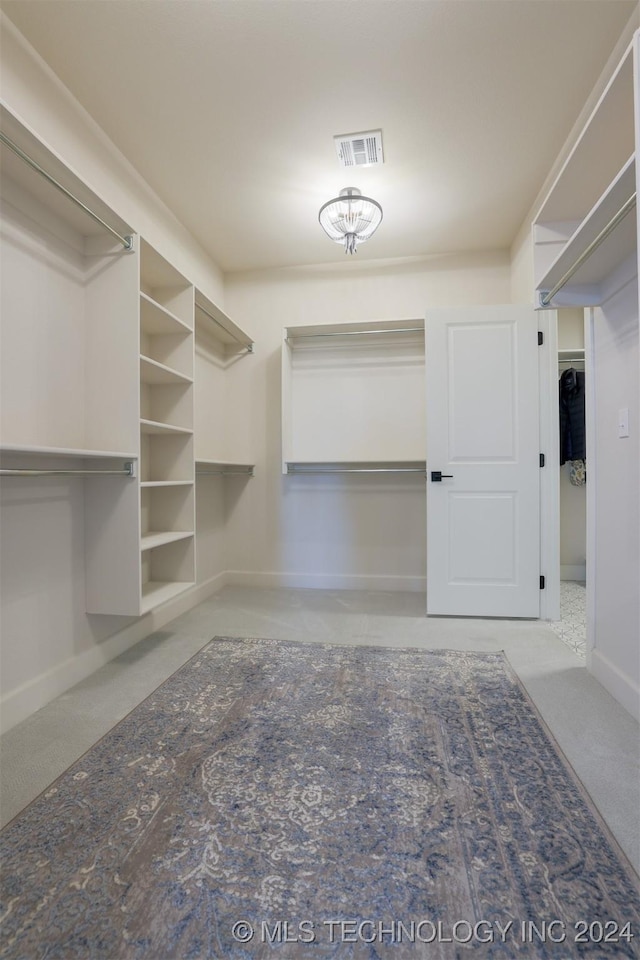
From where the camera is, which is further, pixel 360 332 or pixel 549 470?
pixel 360 332

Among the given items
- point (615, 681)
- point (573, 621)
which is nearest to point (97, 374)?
point (615, 681)

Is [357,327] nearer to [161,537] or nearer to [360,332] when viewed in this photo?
[360,332]

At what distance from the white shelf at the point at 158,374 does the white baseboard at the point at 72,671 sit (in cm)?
140

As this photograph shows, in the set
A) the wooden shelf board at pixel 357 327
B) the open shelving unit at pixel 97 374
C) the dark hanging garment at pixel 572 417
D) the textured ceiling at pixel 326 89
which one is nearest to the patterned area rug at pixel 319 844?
the open shelving unit at pixel 97 374

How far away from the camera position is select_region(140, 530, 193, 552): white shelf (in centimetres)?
225

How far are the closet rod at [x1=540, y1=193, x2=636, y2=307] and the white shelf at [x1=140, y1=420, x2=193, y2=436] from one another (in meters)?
1.95

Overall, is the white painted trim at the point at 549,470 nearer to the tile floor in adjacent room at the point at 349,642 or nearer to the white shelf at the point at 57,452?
the tile floor in adjacent room at the point at 349,642

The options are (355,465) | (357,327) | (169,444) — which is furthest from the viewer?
(355,465)

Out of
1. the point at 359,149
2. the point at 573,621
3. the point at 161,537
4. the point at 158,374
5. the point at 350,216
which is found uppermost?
the point at 359,149

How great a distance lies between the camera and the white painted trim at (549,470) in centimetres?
290

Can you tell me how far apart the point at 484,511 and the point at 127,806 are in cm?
248

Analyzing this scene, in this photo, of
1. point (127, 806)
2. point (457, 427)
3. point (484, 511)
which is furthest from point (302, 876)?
point (457, 427)

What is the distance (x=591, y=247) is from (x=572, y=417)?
2.23m

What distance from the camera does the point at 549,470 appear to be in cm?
291
